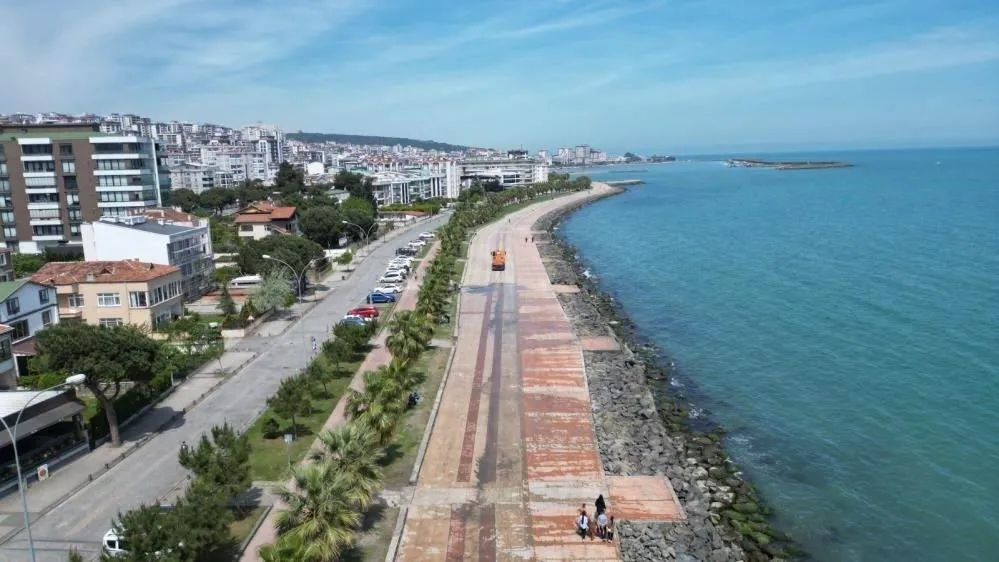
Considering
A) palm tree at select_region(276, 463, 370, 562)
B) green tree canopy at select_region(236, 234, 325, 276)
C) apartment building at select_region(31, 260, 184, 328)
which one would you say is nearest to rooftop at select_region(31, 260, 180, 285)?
apartment building at select_region(31, 260, 184, 328)

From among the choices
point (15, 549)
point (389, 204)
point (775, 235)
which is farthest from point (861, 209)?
point (15, 549)

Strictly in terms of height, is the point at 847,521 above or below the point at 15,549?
below

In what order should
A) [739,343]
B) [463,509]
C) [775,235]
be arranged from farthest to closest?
1. [775,235]
2. [739,343]
3. [463,509]

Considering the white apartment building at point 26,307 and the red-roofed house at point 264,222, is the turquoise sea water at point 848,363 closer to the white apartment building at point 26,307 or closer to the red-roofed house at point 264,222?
the white apartment building at point 26,307

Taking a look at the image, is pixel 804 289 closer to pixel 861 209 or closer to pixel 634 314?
pixel 634 314

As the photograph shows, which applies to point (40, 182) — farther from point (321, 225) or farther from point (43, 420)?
point (43, 420)

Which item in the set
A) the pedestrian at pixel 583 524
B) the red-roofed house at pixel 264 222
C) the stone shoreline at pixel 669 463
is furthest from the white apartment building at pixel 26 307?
the red-roofed house at pixel 264 222

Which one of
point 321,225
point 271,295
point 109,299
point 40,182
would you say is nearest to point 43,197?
point 40,182
